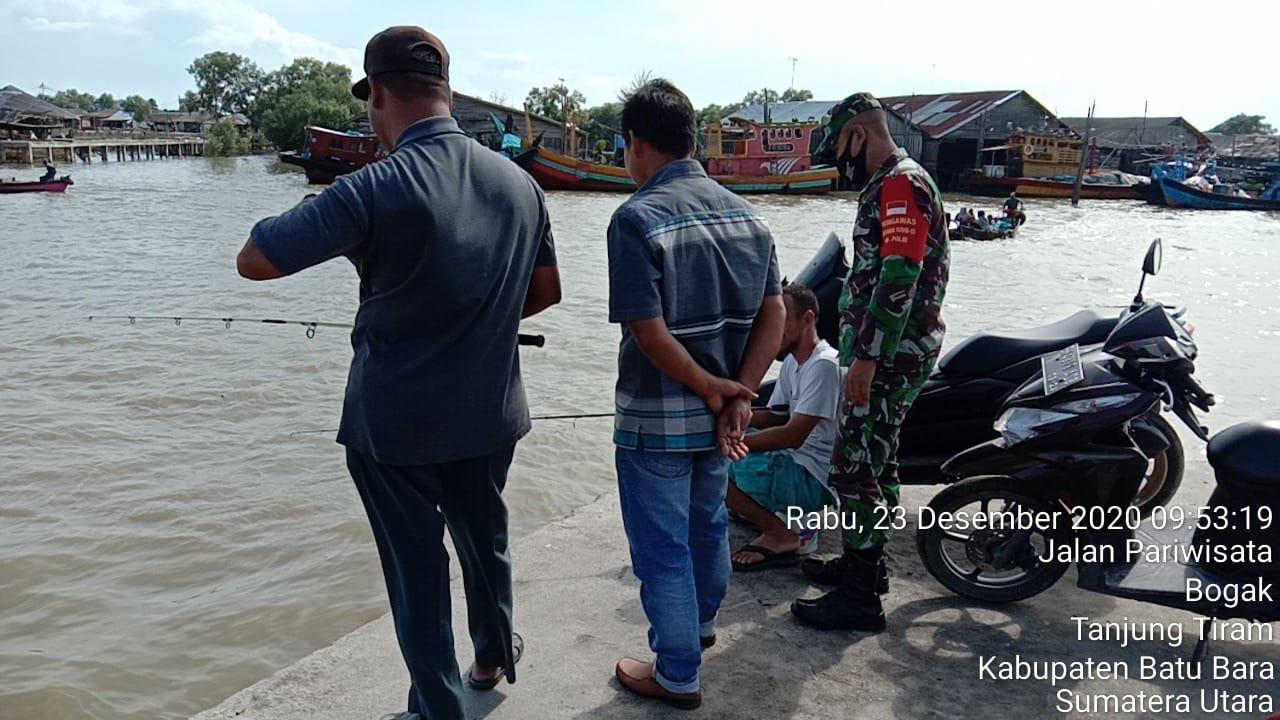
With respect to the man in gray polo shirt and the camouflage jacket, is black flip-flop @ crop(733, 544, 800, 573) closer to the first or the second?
the camouflage jacket

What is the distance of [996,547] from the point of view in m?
3.01

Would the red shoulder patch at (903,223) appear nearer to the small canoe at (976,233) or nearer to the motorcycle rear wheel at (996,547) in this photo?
the motorcycle rear wheel at (996,547)

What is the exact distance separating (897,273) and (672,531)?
1.00 metres

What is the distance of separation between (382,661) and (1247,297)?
14.4 m

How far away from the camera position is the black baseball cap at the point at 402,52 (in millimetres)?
1946

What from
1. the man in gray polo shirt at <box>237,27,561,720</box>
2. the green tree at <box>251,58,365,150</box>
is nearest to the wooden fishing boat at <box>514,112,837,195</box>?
the green tree at <box>251,58,365,150</box>

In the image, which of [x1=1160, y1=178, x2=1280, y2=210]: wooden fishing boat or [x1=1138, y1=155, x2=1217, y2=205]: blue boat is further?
[x1=1138, y1=155, x2=1217, y2=205]: blue boat

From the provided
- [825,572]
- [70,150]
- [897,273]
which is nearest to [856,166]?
[897,273]

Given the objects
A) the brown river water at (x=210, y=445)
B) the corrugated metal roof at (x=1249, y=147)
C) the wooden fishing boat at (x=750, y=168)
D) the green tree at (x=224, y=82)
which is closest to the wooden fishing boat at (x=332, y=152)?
the wooden fishing boat at (x=750, y=168)

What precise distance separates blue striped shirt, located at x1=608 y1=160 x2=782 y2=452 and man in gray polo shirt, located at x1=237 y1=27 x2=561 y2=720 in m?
0.28

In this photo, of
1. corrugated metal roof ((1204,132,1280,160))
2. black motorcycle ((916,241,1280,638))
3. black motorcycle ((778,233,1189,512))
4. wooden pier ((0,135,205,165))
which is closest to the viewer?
black motorcycle ((916,241,1280,638))

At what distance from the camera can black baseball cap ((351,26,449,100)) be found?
76.6 inches

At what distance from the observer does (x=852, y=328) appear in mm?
2764

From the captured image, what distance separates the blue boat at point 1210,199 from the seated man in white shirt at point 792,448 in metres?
35.3
